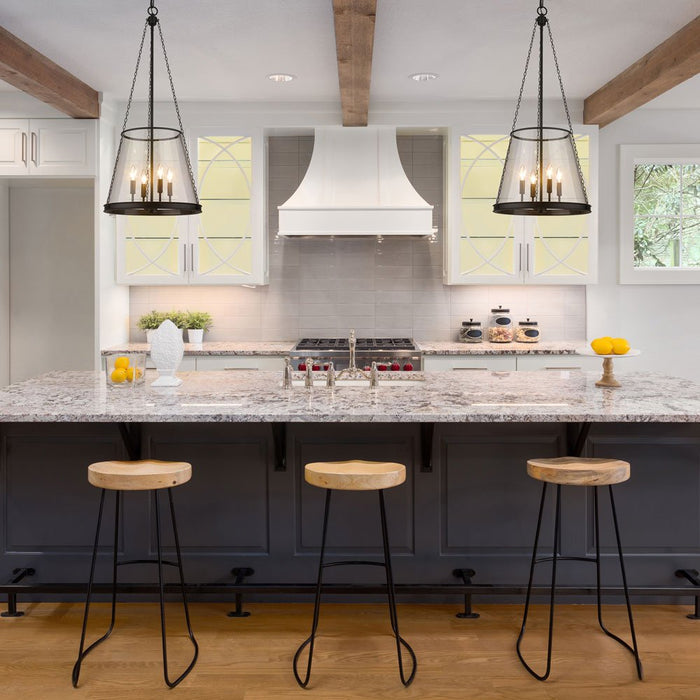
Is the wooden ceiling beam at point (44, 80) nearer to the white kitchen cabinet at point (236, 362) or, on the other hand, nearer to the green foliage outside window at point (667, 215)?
the white kitchen cabinet at point (236, 362)

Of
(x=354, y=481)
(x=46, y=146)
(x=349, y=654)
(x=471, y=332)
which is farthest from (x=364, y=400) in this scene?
(x=46, y=146)

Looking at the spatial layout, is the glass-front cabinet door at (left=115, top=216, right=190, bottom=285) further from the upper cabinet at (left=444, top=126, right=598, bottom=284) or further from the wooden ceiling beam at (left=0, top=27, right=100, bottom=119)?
the upper cabinet at (left=444, top=126, right=598, bottom=284)

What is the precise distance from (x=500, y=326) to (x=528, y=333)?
23 cm

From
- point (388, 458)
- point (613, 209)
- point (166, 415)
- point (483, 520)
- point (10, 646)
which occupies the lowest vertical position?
point (10, 646)

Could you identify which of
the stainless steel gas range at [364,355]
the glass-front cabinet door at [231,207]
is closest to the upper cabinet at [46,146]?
the glass-front cabinet door at [231,207]

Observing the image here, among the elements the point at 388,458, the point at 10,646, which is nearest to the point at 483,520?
the point at 388,458

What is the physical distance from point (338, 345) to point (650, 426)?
252 centimetres

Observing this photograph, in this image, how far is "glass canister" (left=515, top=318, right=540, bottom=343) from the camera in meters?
5.44

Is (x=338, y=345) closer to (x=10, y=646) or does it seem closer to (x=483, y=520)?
(x=483, y=520)

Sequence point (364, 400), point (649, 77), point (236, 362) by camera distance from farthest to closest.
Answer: point (236, 362)
point (649, 77)
point (364, 400)

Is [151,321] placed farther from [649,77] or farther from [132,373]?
[649,77]

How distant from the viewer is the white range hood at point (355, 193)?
198 inches

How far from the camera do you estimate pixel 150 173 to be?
2768 millimetres

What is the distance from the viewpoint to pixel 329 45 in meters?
4.06
